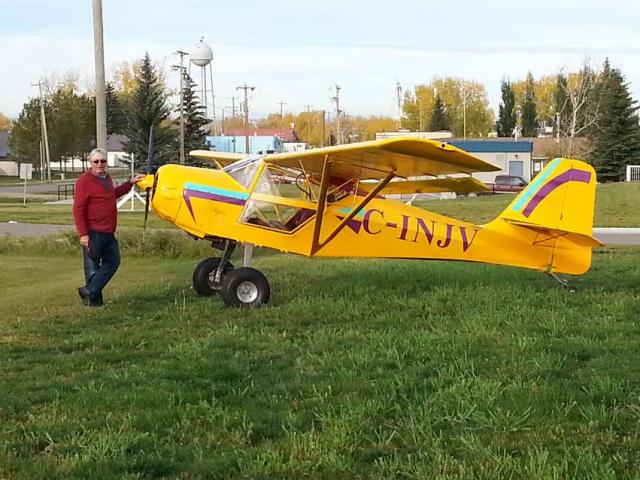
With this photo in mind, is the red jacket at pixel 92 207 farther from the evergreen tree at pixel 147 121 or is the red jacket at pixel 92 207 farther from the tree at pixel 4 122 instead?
the tree at pixel 4 122

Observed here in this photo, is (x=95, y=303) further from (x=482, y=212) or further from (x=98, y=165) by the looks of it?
(x=482, y=212)

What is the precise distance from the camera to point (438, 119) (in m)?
108

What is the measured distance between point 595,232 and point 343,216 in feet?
49.8

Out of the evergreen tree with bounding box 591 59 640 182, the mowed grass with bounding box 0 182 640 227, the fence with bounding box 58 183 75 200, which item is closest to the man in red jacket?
the mowed grass with bounding box 0 182 640 227

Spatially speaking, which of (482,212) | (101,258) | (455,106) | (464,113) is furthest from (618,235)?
(455,106)

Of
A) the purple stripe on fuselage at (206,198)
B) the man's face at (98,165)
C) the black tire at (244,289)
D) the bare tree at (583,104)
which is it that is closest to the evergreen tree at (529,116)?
the bare tree at (583,104)

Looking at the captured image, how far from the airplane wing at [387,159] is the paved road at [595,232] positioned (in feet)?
37.9

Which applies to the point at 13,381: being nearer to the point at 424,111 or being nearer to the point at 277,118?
the point at 424,111

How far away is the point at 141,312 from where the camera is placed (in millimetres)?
8555

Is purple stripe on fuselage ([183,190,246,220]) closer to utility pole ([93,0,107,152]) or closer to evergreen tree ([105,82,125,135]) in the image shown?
utility pole ([93,0,107,152])

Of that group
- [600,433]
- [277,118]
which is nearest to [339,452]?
[600,433]

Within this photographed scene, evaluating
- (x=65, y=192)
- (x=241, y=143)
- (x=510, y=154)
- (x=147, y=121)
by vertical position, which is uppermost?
(x=241, y=143)

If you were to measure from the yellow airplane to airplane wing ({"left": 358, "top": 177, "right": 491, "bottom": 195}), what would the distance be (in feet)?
2.53

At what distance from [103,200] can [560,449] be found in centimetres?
672
